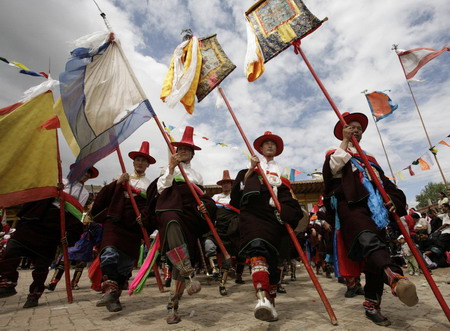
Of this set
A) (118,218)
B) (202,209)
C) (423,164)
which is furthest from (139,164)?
(423,164)

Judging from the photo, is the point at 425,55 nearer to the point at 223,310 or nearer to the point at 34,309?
the point at 223,310

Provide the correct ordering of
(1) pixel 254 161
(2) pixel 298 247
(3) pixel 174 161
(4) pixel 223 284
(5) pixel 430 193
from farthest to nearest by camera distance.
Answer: (5) pixel 430 193
(4) pixel 223 284
(3) pixel 174 161
(1) pixel 254 161
(2) pixel 298 247

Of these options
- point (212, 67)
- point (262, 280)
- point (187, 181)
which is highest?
point (212, 67)

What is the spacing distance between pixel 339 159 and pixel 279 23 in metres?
2.10

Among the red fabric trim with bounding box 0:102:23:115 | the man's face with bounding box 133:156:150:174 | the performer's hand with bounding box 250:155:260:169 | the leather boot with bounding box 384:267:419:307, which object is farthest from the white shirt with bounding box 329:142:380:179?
the red fabric trim with bounding box 0:102:23:115

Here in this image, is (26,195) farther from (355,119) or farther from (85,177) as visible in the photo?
(355,119)

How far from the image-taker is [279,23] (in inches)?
152

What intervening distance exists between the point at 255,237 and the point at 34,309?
12.4 ft

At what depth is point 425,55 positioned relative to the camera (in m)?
5.25

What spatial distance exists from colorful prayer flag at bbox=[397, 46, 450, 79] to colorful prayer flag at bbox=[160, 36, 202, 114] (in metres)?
4.17

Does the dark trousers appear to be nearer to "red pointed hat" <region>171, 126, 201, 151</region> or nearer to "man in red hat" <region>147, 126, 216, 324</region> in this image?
"man in red hat" <region>147, 126, 216, 324</region>

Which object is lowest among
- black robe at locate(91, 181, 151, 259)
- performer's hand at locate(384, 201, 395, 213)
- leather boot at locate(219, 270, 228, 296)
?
leather boot at locate(219, 270, 228, 296)

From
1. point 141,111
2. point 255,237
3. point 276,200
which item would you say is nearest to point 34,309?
point 141,111

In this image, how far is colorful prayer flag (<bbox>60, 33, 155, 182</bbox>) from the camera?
165 inches
